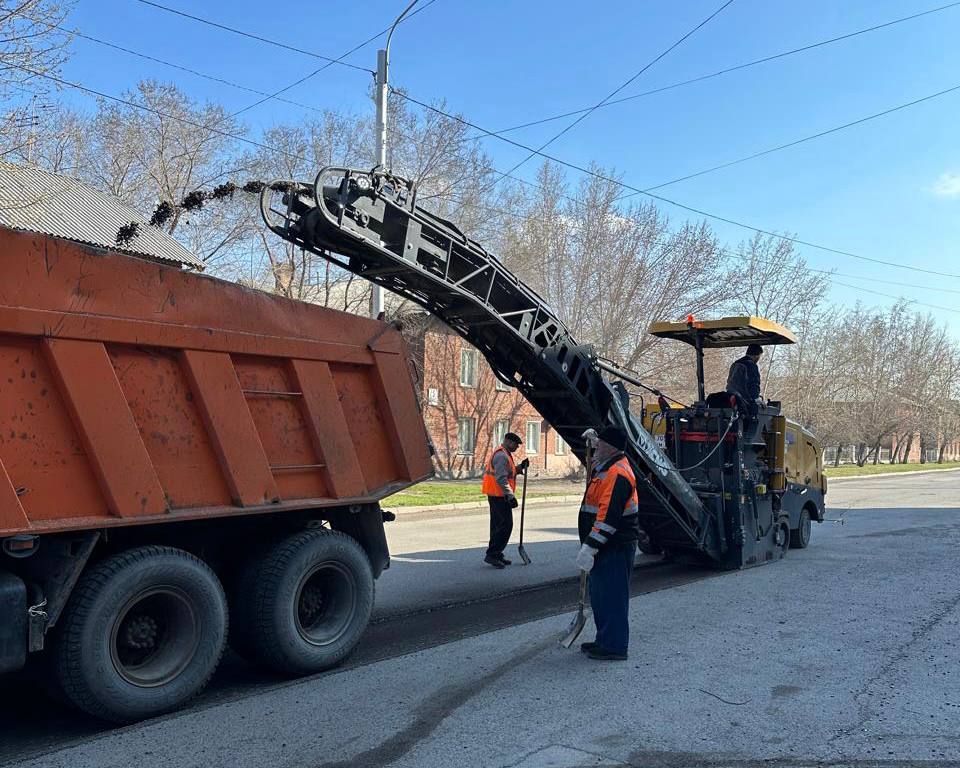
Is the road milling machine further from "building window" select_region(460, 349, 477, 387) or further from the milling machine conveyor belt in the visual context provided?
"building window" select_region(460, 349, 477, 387)

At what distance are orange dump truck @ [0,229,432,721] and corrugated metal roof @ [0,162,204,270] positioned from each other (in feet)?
25.5

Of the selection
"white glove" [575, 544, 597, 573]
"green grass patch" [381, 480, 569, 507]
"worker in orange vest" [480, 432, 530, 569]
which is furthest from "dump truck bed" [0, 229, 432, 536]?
"green grass patch" [381, 480, 569, 507]

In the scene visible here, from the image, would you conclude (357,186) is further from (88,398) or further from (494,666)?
(494,666)

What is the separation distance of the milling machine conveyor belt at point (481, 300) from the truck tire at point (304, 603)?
7.10 ft

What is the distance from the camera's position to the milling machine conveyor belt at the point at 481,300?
19.6 ft

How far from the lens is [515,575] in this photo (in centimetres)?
966

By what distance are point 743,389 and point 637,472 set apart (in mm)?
2167

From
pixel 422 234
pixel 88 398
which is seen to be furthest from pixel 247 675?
pixel 422 234

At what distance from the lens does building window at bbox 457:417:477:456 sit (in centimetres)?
3078

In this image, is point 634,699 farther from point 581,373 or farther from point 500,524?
point 500,524

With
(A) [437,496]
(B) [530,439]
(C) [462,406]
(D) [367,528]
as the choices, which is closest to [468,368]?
(C) [462,406]

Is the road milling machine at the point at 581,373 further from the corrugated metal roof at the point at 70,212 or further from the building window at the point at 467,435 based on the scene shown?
the building window at the point at 467,435

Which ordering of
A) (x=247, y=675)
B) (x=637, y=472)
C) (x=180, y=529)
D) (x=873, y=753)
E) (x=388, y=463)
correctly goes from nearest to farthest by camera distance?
(x=873, y=753) → (x=180, y=529) → (x=247, y=675) → (x=388, y=463) → (x=637, y=472)

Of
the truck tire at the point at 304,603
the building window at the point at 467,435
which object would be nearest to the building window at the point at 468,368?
the building window at the point at 467,435
